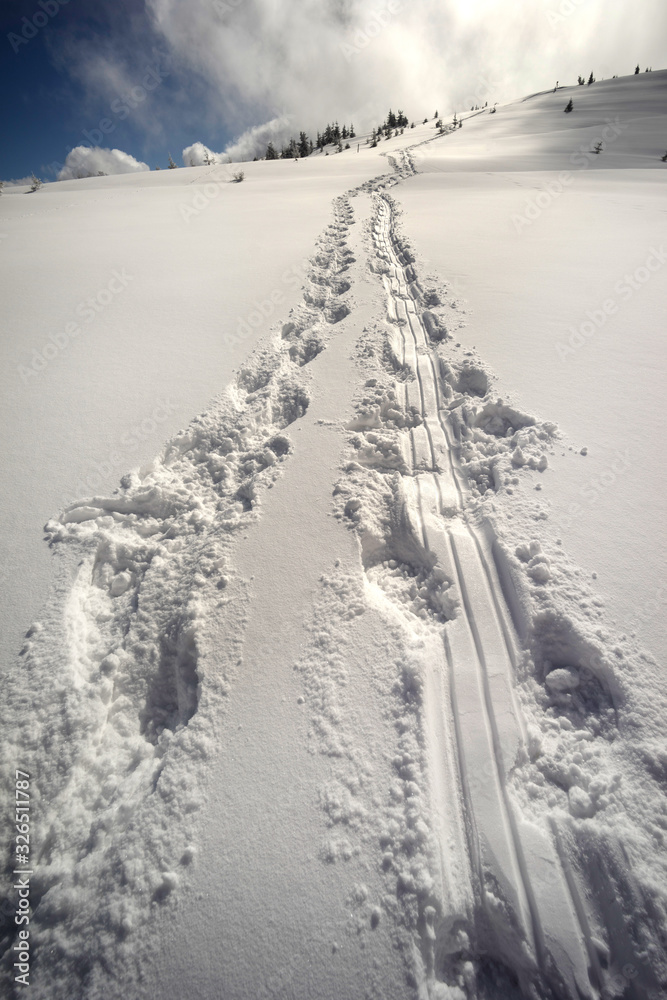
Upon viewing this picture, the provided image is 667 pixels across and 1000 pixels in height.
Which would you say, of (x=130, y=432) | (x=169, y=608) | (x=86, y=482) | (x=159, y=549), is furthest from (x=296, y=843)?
(x=130, y=432)

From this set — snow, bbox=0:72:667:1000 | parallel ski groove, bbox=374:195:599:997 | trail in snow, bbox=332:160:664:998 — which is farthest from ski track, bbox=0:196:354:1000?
parallel ski groove, bbox=374:195:599:997

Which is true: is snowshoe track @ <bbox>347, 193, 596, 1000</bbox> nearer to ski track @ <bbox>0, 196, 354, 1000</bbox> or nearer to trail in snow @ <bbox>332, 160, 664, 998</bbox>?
Result: trail in snow @ <bbox>332, 160, 664, 998</bbox>

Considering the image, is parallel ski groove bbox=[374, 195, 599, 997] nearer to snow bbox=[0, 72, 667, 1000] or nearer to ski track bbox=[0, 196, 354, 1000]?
snow bbox=[0, 72, 667, 1000]

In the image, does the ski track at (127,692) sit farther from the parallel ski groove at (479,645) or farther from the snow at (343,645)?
the parallel ski groove at (479,645)

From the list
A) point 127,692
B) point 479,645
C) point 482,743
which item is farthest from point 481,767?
point 127,692

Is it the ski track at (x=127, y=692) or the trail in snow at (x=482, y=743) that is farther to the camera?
the ski track at (x=127, y=692)

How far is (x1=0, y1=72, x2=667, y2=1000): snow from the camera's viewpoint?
1335 millimetres

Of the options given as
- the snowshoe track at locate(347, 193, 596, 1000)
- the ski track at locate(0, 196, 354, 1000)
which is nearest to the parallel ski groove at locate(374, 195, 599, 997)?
the snowshoe track at locate(347, 193, 596, 1000)

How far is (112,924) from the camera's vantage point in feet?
4.45

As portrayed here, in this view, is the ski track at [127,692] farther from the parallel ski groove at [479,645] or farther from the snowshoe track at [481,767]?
the parallel ski groove at [479,645]

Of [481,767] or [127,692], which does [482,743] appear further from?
[127,692]

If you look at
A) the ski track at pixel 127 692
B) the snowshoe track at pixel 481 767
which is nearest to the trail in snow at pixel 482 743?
the snowshoe track at pixel 481 767

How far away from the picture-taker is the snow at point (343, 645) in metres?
1.33

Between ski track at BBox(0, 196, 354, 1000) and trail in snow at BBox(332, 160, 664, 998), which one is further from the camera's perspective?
ski track at BBox(0, 196, 354, 1000)
